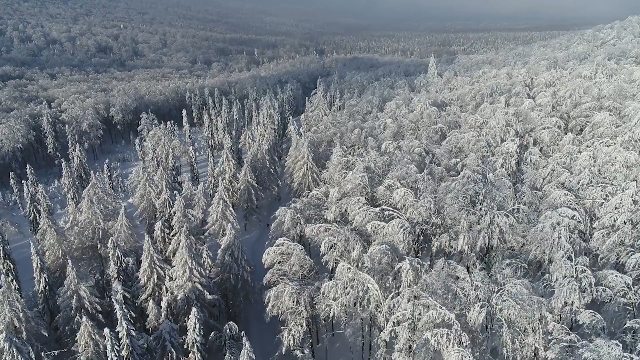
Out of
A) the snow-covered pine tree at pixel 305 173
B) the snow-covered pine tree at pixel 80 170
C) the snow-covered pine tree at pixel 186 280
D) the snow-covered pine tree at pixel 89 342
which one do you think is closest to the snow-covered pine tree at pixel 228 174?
the snow-covered pine tree at pixel 305 173

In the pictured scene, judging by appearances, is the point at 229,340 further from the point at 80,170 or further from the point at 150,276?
the point at 80,170

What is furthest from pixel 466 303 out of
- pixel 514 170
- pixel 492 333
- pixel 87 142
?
pixel 87 142

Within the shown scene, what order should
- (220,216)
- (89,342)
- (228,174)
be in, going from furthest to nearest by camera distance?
(228,174)
(220,216)
(89,342)

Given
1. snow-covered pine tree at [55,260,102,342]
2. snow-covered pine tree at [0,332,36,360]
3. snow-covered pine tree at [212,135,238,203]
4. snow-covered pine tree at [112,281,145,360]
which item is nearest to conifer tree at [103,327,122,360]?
snow-covered pine tree at [112,281,145,360]

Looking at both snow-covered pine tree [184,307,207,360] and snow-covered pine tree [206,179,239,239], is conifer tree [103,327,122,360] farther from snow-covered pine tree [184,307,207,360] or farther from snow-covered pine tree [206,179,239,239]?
snow-covered pine tree [206,179,239,239]

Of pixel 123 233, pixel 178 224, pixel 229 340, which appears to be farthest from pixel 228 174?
pixel 229 340

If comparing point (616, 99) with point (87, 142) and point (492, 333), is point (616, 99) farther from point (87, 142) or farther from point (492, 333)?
point (87, 142)

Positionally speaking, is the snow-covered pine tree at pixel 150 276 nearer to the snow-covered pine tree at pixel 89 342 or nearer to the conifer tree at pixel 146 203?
the snow-covered pine tree at pixel 89 342
